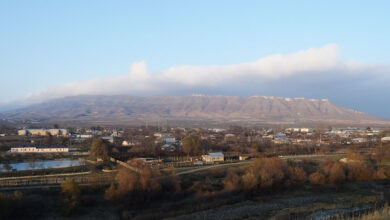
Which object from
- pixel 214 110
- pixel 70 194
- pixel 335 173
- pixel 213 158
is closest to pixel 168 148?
pixel 213 158

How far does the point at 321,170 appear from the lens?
26.5 metres

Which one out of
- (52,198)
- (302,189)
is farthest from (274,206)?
(52,198)

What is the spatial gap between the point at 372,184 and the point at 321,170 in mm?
3518

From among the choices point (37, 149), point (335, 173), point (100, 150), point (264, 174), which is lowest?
point (335, 173)

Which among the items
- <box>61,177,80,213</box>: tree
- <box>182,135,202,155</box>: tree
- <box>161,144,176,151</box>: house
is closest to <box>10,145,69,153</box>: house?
<box>161,144,176,151</box>: house

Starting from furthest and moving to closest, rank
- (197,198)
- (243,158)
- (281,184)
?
(243,158)
(281,184)
(197,198)

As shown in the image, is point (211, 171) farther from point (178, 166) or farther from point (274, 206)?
point (274, 206)

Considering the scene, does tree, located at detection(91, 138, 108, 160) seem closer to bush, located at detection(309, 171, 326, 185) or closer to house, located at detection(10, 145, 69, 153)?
house, located at detection(10, 145, 69, 153)

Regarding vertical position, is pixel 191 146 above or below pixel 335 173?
above

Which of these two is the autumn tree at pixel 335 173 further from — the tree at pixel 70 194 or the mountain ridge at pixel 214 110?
the mountain ridge at pixel 214 110

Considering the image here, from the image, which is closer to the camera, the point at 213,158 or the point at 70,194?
the point at 70,194

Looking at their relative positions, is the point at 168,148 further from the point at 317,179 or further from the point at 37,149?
the point at 317,179

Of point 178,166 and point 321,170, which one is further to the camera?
point 178,166

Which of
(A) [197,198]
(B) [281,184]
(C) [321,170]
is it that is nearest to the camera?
(A) [197,198]
